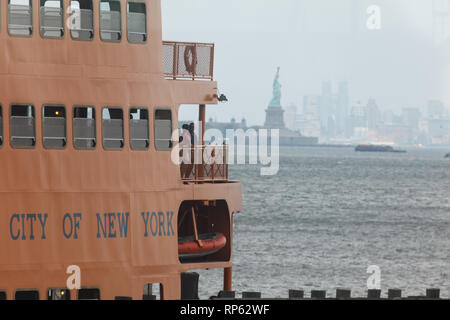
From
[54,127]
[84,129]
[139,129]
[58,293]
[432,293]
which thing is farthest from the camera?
[432,293]

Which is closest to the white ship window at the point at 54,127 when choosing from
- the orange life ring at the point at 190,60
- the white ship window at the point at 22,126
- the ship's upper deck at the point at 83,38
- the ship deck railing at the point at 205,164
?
the white ship window at the point at 22,126

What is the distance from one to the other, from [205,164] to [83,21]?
17.4ft

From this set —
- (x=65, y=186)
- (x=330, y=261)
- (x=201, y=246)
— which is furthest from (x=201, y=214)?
(x=330, y=261)

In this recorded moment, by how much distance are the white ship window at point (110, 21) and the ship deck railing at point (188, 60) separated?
201 centimetres

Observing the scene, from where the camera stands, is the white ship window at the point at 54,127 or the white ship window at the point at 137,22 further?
the white ship window at the point at 137,22

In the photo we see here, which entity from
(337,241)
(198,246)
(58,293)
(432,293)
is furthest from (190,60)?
(337,241)

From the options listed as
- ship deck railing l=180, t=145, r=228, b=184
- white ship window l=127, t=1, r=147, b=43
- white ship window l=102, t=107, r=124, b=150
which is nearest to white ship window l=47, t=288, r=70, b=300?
white ship window l=102, t=107, r=124, b=150

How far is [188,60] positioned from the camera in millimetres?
25141

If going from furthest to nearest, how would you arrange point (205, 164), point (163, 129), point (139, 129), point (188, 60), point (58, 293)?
1. point (205, 164)
2. point (188, 60)
3. point (163, 129)
4. point (139, 129)
5. point (58, 293)

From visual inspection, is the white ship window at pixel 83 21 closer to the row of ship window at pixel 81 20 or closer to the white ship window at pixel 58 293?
the row of ship window at pixel 81 20

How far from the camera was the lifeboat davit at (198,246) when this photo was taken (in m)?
24.8

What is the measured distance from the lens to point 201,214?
2675cm

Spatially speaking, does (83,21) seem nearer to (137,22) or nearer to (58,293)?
(137,22)

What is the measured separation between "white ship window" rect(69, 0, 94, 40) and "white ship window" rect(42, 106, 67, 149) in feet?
5.85
